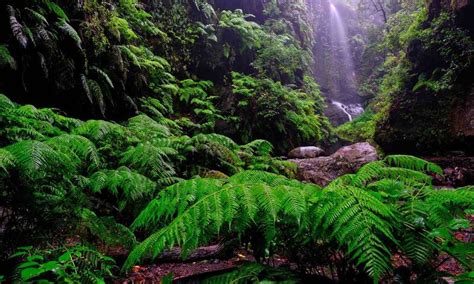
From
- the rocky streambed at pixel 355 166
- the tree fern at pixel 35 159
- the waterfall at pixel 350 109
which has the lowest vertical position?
the waterfall at pixel 350 109

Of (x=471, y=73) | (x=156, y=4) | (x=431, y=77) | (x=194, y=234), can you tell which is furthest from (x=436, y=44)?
(x=194, y=234)

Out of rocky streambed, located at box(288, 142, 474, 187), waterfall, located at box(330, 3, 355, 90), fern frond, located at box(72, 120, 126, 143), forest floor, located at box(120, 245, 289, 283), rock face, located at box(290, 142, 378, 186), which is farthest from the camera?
waterfall, located at box(330, 3, 355, 90)

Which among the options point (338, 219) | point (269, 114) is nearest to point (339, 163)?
point (269, 114)

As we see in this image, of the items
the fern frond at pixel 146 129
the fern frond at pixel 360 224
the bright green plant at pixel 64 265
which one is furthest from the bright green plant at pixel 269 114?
the fern frond at pixel 360 224

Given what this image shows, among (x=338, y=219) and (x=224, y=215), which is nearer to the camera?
(x=338, y=219)

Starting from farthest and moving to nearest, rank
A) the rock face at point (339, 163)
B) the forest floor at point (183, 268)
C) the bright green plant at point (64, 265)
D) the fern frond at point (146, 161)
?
the rock face at point (339, 163) < the fern frond at point (146, 161) < the forest floor at point (183, 268) < the bright green plant at point (64, 265)

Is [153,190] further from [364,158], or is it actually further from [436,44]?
[436,44]

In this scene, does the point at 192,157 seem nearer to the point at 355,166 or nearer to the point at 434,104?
the point at 355,166

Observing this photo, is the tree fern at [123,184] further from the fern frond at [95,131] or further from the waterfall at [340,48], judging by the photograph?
the waterfall at [340,48]

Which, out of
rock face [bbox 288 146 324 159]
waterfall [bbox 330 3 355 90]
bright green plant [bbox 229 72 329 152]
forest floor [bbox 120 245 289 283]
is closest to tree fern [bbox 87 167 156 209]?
forest floor [bbox 120 245 289 283]

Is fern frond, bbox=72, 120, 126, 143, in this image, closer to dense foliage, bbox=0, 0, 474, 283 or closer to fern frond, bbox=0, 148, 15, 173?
dense foliage, bbox=0, 0, 474, 283

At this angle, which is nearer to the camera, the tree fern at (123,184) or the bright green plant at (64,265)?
the bright green plant at (64,265)

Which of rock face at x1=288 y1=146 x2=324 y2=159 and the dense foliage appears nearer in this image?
the dense foliage

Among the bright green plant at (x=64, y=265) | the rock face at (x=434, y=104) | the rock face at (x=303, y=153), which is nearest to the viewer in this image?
the bright green plant at (x=64, y=265)
